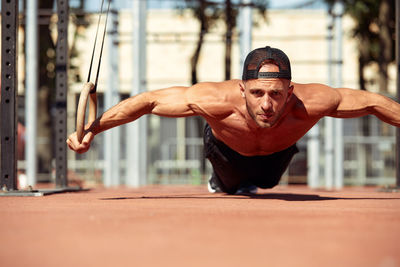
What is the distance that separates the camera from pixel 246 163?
5555mm

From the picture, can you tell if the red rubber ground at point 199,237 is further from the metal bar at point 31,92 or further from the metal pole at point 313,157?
the metal pole at point 313,157

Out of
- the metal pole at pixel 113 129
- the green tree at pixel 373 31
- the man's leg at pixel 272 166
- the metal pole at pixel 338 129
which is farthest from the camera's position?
the green tree at pixel 373 31

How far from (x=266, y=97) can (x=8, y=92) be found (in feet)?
7.87

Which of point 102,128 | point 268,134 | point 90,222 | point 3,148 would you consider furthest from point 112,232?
point 3,148

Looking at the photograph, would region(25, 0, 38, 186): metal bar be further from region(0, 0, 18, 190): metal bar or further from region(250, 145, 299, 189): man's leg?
region(250, 145, 299, 189): man's leg

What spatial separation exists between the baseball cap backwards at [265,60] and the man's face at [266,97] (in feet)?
0.09

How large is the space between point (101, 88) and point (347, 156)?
7.54m

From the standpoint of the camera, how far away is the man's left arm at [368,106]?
4.58 metres

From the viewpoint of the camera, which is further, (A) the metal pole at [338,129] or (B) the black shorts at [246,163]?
(A) the metal pole at [338,129]

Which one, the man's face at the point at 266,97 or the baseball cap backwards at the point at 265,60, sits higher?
the baseball cap backwards at the point at 265,60

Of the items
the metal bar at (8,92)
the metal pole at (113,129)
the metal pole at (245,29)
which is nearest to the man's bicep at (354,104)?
the metal bar at (8,92)

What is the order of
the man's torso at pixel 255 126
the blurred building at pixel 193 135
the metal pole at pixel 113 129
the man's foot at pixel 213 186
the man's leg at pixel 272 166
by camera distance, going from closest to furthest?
the man's torso at pixel 255 126, the man's leg at pixel 272 166, the man's foot at pixel 213 186, the metal pole at pixel 113 129, the blurred building at pixel 193 135

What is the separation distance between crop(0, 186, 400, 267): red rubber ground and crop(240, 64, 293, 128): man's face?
82 cm

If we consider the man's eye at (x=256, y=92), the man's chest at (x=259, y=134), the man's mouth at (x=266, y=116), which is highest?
the man's eye at (x=256, y=92)
